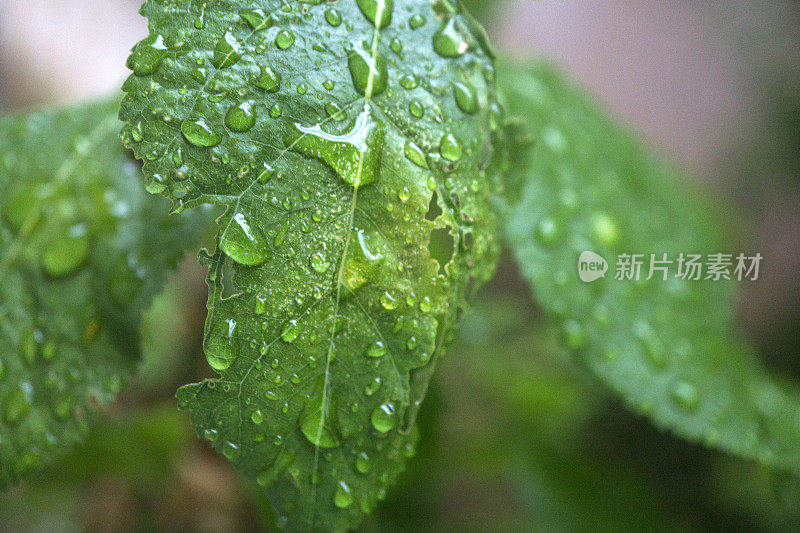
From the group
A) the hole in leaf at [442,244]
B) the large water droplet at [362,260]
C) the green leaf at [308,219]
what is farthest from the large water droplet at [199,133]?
the hole in leaf at [442,244]

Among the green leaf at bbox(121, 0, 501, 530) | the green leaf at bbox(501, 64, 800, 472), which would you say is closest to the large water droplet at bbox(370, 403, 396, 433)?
the green leaf at bbox(121, 0, 501, 530)

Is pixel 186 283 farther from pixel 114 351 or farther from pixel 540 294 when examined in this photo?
pixel 540 294

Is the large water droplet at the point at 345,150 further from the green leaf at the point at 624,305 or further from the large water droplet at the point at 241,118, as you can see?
the green leaf at the point at 624,305

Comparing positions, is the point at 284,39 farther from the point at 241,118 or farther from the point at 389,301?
the point at 389,301

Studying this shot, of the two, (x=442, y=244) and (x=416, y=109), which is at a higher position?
(x=416, y=109)

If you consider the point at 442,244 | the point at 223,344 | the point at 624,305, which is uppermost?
the point at 223,344

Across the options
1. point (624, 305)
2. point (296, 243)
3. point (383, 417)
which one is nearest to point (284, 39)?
point (296, 243)
